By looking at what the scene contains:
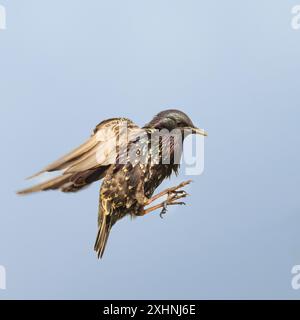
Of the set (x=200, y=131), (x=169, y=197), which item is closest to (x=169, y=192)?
(x=169, y=197)

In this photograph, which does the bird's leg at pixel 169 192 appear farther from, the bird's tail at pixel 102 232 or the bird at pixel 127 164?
the bird's tail at pixel 102 232

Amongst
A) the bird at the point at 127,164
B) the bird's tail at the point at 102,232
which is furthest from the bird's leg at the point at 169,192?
the bird's tail at the point at 102,232

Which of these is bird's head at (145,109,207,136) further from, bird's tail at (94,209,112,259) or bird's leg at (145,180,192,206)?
bird's tail at (94,209,112,259)

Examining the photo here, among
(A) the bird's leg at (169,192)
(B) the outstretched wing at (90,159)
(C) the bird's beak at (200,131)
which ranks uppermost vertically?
(C) the bird's beak at (200,131)

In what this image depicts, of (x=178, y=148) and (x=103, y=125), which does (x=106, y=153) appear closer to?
(x=103, y=125)

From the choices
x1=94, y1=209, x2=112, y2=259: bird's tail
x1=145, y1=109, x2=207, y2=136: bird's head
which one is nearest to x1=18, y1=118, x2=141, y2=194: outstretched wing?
x1=145, y1=109, x2=207, y2=136: bird's head

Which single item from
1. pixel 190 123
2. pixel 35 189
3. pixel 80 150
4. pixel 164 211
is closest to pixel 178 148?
pixel 190 123

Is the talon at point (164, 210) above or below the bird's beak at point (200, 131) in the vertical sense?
below
